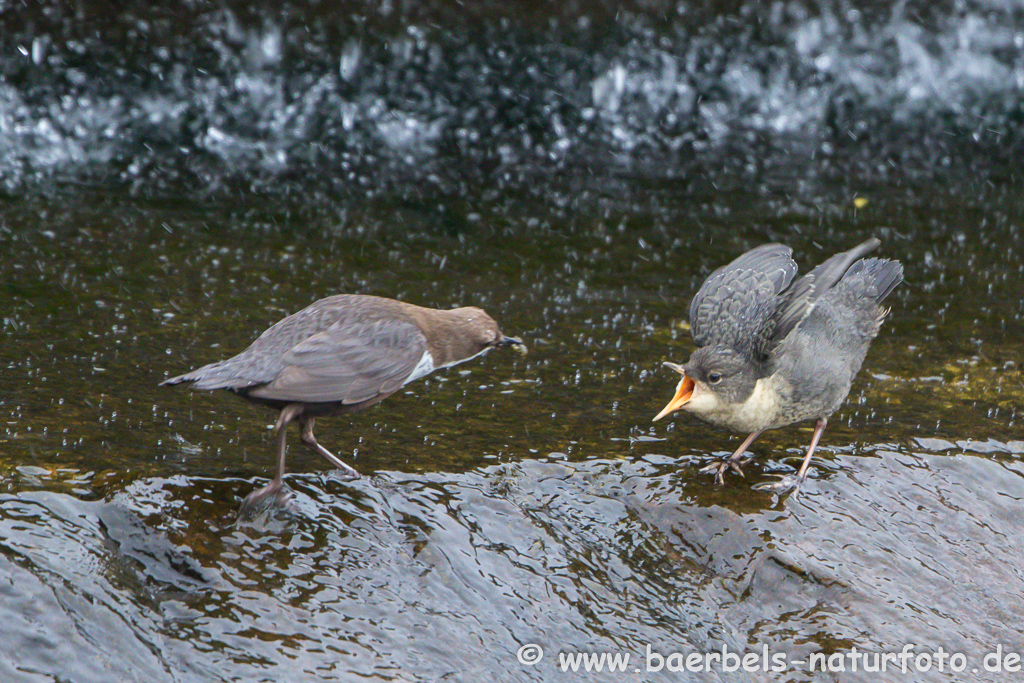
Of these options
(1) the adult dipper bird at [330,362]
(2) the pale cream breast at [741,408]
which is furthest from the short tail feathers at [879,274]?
(1) the adult dipper bird at [330,362]

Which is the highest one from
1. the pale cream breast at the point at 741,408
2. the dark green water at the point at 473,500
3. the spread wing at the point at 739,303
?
the spread wing at the point at 739,303

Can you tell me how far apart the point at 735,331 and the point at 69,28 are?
22.4 feet

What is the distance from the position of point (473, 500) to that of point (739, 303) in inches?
58.4

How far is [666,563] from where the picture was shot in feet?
14.2

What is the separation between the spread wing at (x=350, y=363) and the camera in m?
4.12

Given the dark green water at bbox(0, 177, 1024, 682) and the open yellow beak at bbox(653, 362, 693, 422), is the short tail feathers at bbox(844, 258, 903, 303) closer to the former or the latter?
the dark green water at bbox(0, 177, 1024, 682)

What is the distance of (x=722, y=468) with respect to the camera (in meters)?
4.72

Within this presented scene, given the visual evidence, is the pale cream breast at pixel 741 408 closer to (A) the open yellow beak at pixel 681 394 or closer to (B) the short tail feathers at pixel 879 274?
(A) the open yellow beak at pixel 681 394

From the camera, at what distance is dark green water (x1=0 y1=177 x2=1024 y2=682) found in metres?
3.77

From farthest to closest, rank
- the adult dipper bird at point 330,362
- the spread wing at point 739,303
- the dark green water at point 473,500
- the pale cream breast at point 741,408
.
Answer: the spread wing at point 739,303 < the pale cream breast at point 741,408 < the adult dipper bird at point 330,362 < the dark green water at point 473,500

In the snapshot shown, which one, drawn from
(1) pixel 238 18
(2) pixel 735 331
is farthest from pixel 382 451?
(1) pixel 238 18

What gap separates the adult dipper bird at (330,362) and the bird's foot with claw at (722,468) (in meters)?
1.23

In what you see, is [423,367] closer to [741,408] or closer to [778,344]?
[741,408]

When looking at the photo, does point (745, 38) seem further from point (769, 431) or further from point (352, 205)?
point (769, 431)
